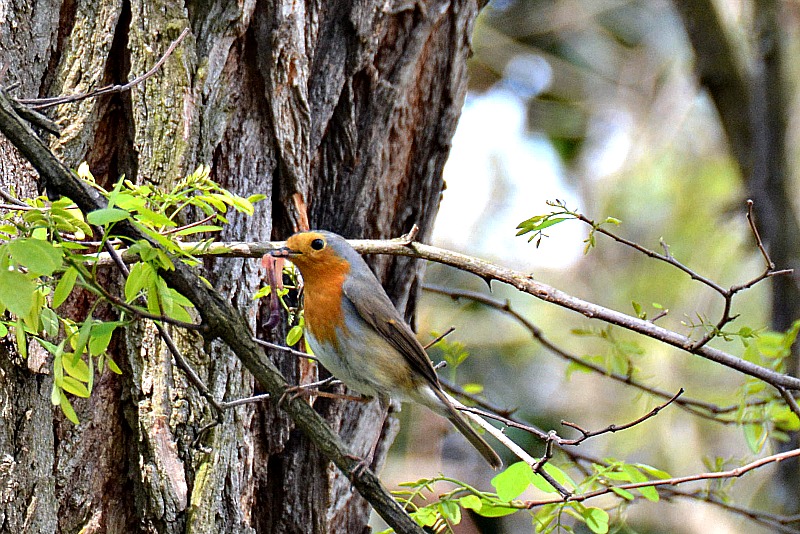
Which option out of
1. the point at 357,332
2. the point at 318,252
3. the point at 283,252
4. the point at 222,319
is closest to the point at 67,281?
the point at 222,319

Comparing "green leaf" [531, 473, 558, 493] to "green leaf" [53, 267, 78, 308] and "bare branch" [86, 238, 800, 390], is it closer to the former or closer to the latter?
"bare branch" [86, 238, 800, 390]

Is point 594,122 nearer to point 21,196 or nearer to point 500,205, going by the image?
point 500,205

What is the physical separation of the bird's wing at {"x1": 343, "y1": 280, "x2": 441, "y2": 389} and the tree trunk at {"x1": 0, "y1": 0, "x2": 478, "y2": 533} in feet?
1.05

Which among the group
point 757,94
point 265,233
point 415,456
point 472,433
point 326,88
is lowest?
point 415,456

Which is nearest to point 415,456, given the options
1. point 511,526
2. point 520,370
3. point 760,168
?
point 511,526

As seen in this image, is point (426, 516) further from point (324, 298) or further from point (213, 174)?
point (213, 174)

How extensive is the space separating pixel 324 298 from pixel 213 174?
53 cm

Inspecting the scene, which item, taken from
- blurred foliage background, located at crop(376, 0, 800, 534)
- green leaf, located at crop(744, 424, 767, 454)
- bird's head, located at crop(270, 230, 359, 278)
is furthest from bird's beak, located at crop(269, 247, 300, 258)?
blurred foliage background, located at crop(376, 0, 800, 534)

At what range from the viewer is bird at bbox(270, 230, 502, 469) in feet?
8.44

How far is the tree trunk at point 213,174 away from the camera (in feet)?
7.86

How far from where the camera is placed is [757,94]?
4883 mm

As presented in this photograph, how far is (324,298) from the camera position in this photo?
2.62 m

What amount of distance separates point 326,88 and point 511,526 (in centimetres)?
870

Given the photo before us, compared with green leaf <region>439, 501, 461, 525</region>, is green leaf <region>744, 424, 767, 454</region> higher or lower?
higher
